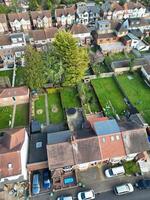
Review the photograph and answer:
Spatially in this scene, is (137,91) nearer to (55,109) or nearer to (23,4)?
(55,109)

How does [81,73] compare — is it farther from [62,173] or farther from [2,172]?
[2,172]

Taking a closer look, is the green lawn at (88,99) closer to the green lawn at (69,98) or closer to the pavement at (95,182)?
the green lawn at (69,98)

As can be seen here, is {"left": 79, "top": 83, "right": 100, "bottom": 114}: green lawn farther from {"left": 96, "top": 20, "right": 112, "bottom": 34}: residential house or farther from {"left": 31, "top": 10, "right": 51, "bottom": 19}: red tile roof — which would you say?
{"left": 31, "top": 10, "right": 51, "bottom": 19}: red tile roof

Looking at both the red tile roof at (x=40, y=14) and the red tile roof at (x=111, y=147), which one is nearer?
the red tile roof at (x=111, y=147)

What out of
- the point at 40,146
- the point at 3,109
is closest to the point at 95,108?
the point at 40,146

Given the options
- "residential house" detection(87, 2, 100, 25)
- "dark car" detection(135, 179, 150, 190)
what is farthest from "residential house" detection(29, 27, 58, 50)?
"dark car" detection(135, 179, 150, 190)

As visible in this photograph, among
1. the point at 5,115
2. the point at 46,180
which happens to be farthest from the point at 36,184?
the point at 5,115

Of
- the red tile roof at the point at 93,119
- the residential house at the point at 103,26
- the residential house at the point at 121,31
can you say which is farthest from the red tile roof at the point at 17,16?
the red tile roof at the point at 93,119
